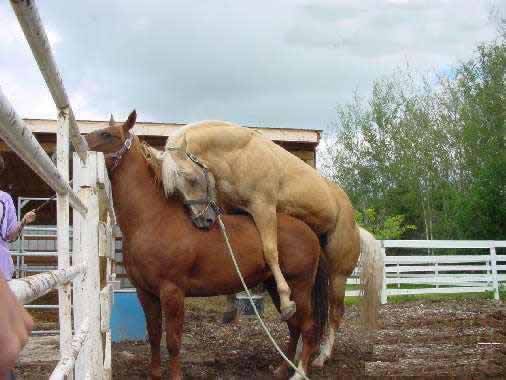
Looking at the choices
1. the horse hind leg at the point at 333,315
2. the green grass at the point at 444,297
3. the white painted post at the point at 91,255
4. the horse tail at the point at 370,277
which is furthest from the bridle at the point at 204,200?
the green grass at the point at 444,297

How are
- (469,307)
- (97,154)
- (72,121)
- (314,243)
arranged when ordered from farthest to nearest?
1. (469,307)
2. (314,243)
3. (97,154)
4. (72,121)

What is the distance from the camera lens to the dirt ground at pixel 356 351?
534 centimetres

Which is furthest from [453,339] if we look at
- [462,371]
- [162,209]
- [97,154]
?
[97,154]

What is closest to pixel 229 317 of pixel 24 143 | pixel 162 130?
pixel 162 130

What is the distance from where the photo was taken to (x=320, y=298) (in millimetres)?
6082

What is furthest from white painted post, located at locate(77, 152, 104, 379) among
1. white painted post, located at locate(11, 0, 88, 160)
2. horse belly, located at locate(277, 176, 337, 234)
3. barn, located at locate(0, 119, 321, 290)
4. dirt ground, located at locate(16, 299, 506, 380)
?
barn, located at locate(0, 119, 321, 290)

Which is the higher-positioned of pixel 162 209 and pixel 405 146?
pixel 405 146

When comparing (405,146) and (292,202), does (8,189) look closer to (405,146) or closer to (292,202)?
(292,202)

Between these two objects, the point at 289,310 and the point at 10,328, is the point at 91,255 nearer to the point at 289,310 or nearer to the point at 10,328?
the point at 10,328

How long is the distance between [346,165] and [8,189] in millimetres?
21037

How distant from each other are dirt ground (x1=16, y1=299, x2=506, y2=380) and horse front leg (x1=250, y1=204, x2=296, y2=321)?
865 millimetres

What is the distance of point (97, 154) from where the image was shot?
363 cm

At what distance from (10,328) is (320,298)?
5.63 metres

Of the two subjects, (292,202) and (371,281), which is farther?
(371,281)
